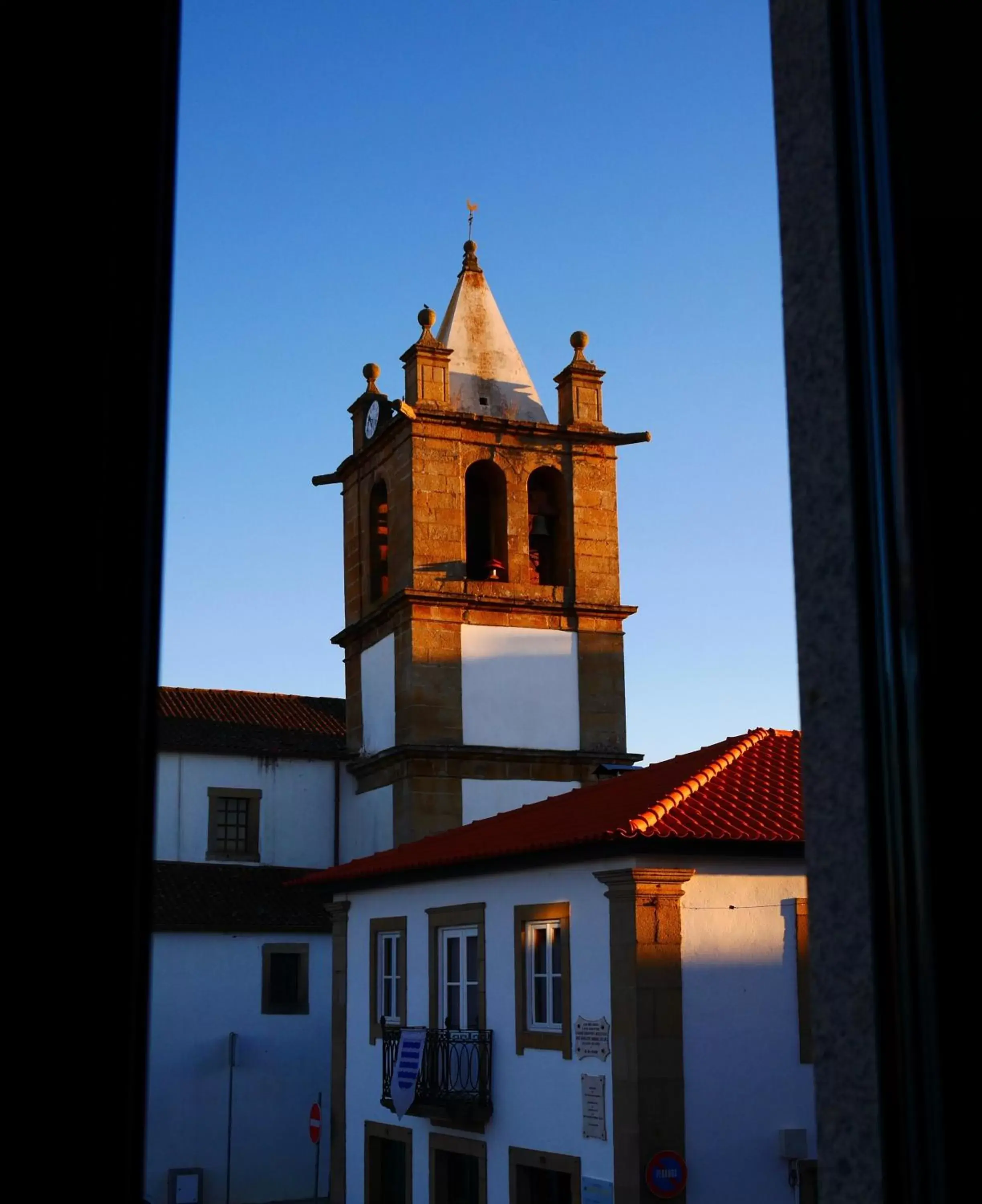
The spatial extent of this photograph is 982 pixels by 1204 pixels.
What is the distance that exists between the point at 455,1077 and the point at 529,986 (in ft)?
5.36

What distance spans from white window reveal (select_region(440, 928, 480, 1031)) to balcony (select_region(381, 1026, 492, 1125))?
176 millimetres

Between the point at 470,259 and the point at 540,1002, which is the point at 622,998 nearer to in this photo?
the point at 540,1002

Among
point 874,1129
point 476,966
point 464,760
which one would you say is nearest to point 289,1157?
point 464,760

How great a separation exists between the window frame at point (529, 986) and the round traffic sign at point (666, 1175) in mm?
1761

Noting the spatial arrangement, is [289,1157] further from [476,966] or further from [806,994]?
[806,994]

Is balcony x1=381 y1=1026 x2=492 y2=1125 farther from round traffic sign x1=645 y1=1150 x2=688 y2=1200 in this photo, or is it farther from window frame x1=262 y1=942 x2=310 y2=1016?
window frame x1=262 y1=942 x2=310 y2=1016

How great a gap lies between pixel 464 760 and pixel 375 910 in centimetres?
867

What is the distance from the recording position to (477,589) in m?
32.0

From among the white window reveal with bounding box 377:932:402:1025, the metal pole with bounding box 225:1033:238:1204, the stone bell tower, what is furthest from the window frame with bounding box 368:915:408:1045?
the metal pole with bounding box 225:1033:238:1204

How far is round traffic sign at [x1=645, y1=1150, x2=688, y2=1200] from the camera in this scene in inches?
634

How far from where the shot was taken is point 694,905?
56.3ft

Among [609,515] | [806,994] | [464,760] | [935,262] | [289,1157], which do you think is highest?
[609,515]

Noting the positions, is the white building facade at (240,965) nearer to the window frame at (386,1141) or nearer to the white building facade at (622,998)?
the window frame at (386,1141)

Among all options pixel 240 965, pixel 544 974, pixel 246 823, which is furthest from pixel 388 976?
pixel 246 823
